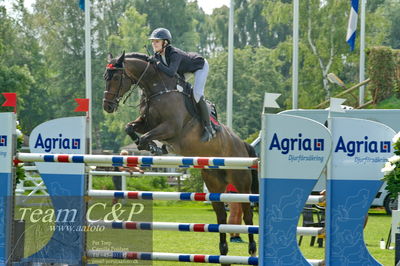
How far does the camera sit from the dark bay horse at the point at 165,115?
299 inches

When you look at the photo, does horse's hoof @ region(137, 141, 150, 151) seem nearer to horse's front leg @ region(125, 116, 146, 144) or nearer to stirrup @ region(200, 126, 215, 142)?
horse's front leg @ region(125, 116, 146, 144)

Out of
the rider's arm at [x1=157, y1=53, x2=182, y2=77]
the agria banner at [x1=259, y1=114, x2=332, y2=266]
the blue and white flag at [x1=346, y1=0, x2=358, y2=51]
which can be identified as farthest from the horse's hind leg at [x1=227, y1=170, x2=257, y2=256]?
the blue and white flag at [x1=346, y1=0, x2=358, y2=51]

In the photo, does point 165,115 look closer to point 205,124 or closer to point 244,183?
point 205,124

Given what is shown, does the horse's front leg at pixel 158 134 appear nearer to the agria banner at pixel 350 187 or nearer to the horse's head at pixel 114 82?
the horse's head at pixel 114 82

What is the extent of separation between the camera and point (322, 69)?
37.8m

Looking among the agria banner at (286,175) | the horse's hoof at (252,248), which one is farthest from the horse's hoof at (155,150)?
the agria banner at (286,175)

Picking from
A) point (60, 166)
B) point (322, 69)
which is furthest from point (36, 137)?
point (322, 69)

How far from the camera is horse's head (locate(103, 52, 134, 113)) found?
25.0 ft

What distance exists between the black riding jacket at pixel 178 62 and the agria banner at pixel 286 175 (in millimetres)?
2857

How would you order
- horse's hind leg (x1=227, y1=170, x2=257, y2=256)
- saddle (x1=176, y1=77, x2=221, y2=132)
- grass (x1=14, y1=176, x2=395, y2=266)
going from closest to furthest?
grass (x1=14, y1=176, x2=395, y2=266) → horse's hind leg (x1=227, y1=170, x2=257, y2=256) → saddle (x1=176, y1=77, x2=221, y2=132)

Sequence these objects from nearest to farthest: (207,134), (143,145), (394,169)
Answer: (394,169), (143,145), (207,134)

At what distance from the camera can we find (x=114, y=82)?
7641 mm

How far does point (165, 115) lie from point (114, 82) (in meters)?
0.57

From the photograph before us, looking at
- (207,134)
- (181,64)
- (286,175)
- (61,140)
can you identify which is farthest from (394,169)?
(181,64)
